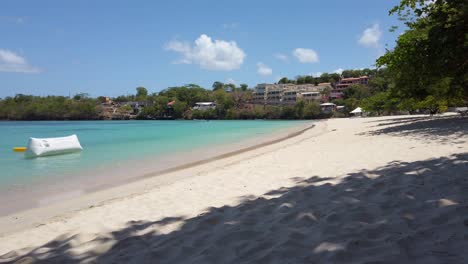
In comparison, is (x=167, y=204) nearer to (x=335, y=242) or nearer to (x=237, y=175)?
(x=237, y=175)

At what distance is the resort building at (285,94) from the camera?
118 metres

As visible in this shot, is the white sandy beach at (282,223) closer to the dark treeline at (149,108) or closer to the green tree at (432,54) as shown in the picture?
the green tree at (432,54)

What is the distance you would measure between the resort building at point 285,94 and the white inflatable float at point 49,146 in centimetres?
10004

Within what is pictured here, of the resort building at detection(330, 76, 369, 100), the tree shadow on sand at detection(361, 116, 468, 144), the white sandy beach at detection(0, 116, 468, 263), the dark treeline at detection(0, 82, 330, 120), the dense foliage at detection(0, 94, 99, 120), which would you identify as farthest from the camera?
the dense foliage at detection(0, 94, 99, 120)

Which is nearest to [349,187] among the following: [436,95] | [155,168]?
[155,168]

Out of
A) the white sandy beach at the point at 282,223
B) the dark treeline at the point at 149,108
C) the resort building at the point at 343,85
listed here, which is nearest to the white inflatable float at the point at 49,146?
the white sandy beach at the point at 282,223

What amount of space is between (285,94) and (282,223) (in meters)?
126

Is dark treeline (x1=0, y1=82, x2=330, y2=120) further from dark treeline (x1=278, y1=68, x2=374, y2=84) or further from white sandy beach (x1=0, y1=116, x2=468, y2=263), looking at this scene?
white sandy beach (x1=0, y1=116, x2=468, y2=263)

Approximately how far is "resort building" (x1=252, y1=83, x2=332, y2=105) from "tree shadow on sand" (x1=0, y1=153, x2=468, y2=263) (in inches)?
4387

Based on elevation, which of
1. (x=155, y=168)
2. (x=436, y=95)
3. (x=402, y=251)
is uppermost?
(x=436, y=95)

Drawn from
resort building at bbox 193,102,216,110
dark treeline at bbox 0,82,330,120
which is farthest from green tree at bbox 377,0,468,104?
resort building at bbox 193,102,216,110

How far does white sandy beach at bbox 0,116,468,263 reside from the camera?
279cm

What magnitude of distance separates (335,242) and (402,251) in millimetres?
505

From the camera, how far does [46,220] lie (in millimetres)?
5824
